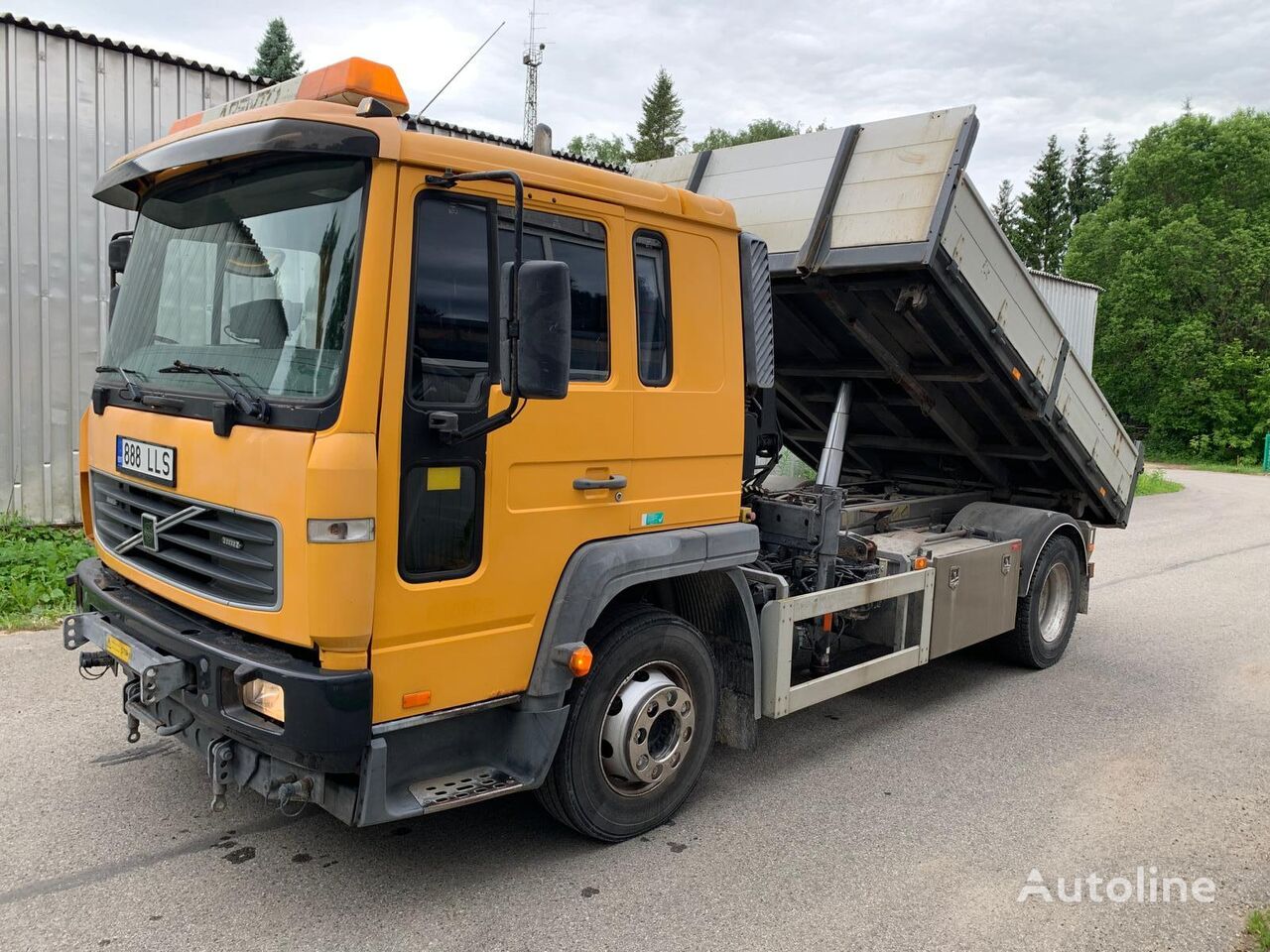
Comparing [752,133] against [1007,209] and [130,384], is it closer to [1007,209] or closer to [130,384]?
[1007,209]

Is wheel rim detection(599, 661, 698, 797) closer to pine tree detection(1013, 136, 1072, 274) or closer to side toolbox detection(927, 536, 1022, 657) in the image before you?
side toolbox detection(927, 536, 1022, 657)

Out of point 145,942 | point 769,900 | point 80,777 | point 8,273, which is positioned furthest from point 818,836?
point 8,273

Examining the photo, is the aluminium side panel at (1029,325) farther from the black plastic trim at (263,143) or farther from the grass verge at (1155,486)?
the grass verge at (1155,486)

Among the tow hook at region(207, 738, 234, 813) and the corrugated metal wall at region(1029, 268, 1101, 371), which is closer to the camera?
the tow hook at region(207, 738, 234, 813)

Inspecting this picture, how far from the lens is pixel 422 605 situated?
323 centimetres

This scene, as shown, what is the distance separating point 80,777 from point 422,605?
2318 mm

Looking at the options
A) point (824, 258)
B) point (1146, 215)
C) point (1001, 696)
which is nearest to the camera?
point (824, 258)

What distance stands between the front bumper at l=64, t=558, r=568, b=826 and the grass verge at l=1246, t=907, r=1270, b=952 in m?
2.55

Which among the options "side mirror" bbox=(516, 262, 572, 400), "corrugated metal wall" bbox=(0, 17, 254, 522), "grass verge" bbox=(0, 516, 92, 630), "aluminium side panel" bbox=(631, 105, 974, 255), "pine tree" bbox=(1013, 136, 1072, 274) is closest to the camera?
"side mirror" bbox=(516, 262, 572, 400)

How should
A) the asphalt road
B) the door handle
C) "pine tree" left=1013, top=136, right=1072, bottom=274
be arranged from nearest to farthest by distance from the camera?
the asphalt road, the door handle, "pine tree" left=1013, top=136, right=1072, bottom=274

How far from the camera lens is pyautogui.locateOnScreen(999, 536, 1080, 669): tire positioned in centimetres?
654

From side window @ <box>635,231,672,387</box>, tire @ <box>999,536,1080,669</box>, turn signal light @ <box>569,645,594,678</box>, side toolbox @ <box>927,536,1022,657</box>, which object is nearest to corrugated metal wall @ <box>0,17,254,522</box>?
side window @ <box>635,231,672,387</box>

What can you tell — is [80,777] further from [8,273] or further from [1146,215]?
[1146,215]

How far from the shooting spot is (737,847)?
13.2 feet
